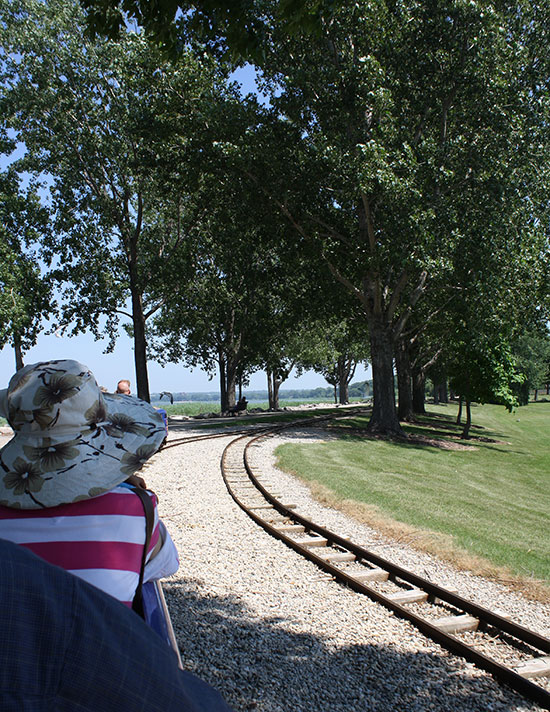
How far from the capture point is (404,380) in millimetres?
35938

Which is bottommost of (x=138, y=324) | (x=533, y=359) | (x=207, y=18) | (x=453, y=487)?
(x=453, y=487)

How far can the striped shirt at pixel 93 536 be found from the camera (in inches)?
81.7

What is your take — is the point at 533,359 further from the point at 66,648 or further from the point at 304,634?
the point at 66,648

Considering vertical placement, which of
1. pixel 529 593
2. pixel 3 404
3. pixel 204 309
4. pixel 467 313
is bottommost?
pixel 529 593

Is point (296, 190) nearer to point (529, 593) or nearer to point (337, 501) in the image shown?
point (337, 501)

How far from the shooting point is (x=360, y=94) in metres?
18.5

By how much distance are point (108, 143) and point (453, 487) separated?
74.1 ft

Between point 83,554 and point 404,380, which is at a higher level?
point 404,380

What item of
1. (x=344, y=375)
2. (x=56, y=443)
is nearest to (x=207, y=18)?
(x=56, y=443)

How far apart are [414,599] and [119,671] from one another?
17.3 feet

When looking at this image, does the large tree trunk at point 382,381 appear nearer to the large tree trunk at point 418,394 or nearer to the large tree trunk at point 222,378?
the large tree trunk at point 418,394

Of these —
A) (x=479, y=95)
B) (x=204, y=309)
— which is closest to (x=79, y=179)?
(x=204, y=309)

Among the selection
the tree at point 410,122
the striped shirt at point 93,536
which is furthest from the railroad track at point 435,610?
the tree at point 410,122

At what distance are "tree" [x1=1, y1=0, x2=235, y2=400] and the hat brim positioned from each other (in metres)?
18.9
